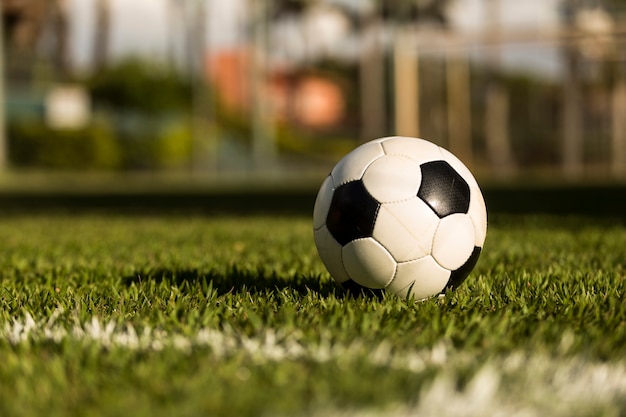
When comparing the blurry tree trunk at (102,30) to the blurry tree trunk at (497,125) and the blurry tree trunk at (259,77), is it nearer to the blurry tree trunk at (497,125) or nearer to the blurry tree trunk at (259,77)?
the blurry tree trunk at (259,77)

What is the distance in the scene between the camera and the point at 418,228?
290 centimetres

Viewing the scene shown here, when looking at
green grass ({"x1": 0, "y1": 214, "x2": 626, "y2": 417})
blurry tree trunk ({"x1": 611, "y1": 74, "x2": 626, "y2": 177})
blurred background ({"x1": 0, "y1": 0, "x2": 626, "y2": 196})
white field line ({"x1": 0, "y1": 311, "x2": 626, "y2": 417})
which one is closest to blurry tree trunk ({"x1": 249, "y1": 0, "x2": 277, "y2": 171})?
blurred background ({"x1": 0, "y1": 0, "x2": 626, "y2": 196})

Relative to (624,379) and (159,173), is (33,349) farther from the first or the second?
(159,173)

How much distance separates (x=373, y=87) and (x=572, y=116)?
462 inches

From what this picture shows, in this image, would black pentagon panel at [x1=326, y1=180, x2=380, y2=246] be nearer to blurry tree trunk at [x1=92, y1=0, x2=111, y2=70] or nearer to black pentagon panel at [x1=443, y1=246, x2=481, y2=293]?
black pentagon panel at [x1=443, y1=246, x2=481, y2=293]

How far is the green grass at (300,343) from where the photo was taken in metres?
1.73

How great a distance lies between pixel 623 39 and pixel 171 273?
17.2 metres

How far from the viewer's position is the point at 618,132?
23859 millimetres

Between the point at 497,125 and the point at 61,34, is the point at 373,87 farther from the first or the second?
the point at 61,34

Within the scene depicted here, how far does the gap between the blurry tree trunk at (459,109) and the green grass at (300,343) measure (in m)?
21.9

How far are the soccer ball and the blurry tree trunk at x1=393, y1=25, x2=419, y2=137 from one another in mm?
16893

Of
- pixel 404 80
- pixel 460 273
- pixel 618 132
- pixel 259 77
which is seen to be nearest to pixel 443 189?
pixel 460 273

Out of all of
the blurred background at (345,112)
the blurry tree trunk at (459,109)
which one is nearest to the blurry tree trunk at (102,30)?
the blurred background at (345,112)

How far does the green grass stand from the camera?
1729 mm
